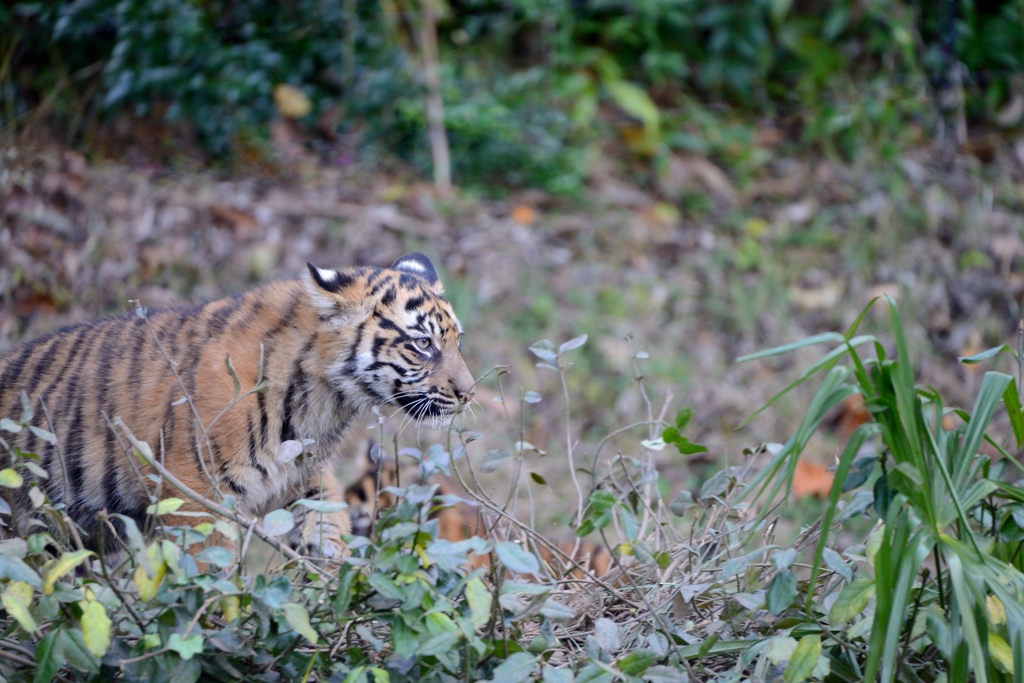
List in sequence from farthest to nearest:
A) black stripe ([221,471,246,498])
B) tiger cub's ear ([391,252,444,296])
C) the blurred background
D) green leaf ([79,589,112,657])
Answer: the blurred background, tiger cub's ear ([391,252,444,296]), black stripe ([221,471,246,498]), green leaf ([79,589,112,657])

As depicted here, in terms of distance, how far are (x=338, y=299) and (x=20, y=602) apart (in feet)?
5.81

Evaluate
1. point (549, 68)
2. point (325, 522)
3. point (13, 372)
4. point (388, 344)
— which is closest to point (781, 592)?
point (388, 344)

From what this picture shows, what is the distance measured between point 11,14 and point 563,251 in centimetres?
393

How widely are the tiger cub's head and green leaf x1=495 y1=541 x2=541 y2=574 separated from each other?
56.4 inches

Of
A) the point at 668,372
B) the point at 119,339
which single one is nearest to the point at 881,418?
the point at 119,339

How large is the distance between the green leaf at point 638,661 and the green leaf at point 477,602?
36cm

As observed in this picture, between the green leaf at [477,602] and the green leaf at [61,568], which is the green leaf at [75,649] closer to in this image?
the green leaf at [61,568]

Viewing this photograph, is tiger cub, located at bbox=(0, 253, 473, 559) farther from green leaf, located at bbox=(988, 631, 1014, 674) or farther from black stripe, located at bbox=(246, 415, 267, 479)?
green leaf, located at bbox=(988, 631, 1014, 674)

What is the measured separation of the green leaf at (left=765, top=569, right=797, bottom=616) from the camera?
2436 mm

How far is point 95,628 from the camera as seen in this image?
84.5 inches

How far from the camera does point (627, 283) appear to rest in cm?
739

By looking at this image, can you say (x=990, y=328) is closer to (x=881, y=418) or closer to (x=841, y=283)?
(x=841, y=283)

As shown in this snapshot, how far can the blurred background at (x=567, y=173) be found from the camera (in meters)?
6.43

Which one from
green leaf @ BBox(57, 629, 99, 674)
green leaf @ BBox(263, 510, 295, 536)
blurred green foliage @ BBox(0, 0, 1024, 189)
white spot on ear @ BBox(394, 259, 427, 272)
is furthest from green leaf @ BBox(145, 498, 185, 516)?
blurred green foliage @ BBox(0, 0, 1024, 189)
